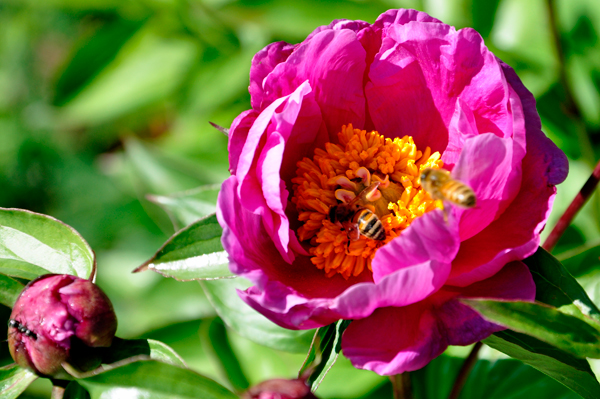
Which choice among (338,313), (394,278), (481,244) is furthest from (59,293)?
(481,244)

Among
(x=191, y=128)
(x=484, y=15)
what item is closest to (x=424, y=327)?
(x=484, y=15)

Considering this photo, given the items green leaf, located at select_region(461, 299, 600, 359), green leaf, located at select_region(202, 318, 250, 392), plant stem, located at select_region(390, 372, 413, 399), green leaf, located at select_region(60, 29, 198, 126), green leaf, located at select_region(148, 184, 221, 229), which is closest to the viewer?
green leaf, located at select_region(461, 299, 600, 359)

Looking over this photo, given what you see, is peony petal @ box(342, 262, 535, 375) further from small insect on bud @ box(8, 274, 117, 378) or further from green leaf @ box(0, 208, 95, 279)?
green leaf @ box(0, 208, 95, 279)

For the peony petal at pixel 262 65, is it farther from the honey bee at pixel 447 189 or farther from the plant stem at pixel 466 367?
the plant stem at pixel 466 367

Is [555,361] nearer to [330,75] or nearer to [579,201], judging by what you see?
[579,201]

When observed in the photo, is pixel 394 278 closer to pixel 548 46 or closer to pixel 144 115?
pixel 548 46

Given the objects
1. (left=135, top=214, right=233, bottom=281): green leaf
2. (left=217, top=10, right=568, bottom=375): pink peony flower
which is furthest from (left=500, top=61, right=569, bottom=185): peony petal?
(left=135, top=214, right=233, bottom=281): green leaf

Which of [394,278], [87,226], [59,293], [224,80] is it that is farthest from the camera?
[87,226]
